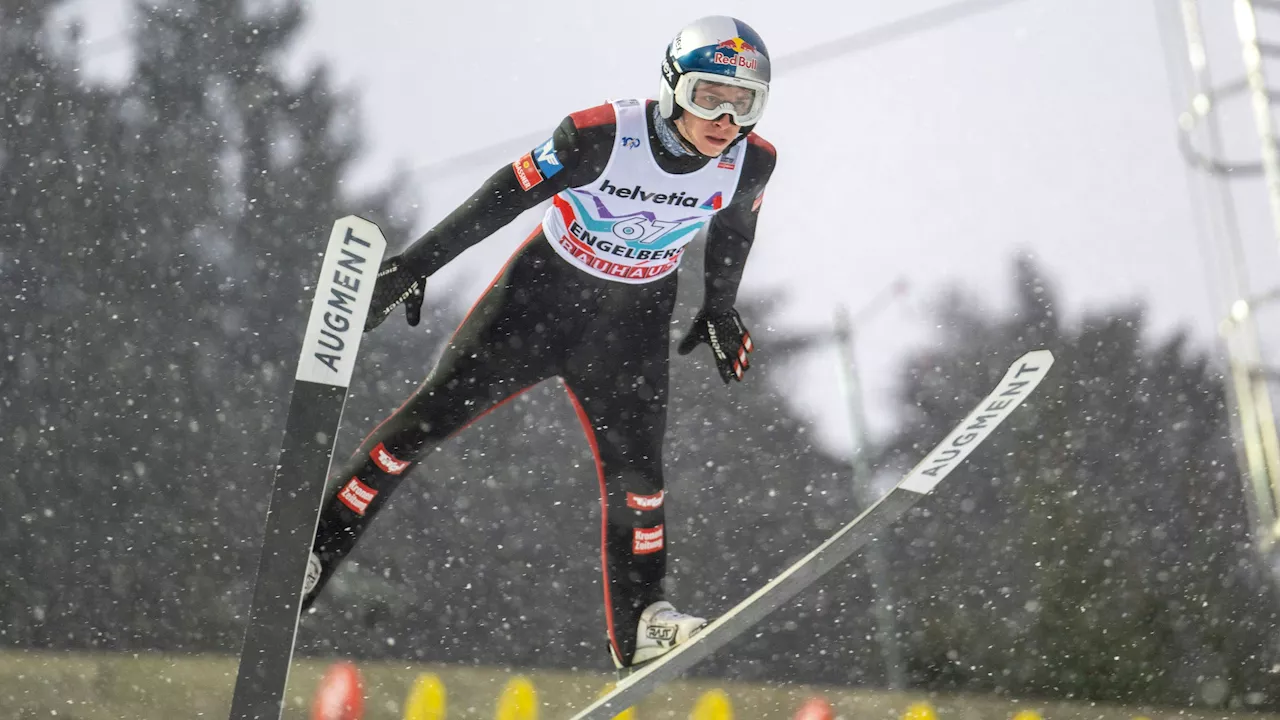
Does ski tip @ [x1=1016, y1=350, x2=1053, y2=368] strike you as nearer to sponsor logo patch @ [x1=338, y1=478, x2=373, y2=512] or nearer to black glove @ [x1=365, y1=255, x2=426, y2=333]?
black glove @ [x1=365, y1=255, x2=426, y2=333]

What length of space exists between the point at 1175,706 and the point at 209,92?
1125 cm

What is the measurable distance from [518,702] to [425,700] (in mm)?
527

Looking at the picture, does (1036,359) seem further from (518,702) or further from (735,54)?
(518,702)

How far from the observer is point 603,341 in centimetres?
271

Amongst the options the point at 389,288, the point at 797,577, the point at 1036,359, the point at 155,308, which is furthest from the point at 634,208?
the point at 155,308

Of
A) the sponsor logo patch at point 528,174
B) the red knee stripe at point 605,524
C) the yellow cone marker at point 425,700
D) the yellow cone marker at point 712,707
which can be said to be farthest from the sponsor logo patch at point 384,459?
the yellow cone marker at point 712,707

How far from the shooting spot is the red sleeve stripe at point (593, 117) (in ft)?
8.49

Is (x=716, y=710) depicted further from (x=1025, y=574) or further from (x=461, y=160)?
(x=461, y=160)

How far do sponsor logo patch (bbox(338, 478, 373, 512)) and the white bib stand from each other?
0.80 metres

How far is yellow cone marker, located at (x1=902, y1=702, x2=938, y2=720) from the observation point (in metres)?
6.31

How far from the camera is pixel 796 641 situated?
340 inches

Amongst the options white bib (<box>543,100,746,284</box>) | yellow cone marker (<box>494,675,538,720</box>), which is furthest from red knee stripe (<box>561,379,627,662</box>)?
yellow cone marker (<box>494,675,538,720</box>)

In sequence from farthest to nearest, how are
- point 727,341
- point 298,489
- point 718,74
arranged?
point 727,341
point 718,74
point 298,489

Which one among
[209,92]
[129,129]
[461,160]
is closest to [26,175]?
[129,129]
